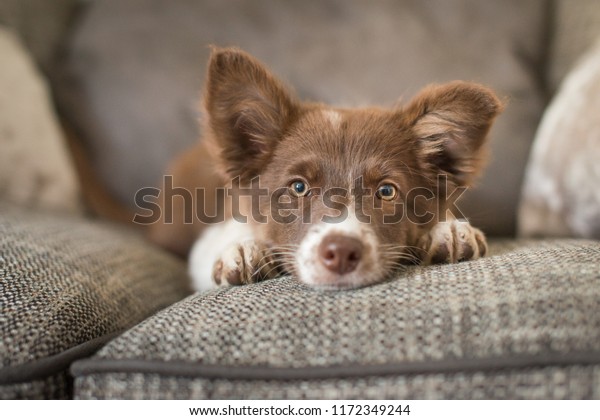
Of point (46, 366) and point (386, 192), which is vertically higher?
point (386, 192)

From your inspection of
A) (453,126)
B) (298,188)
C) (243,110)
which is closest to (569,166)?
(453,126)

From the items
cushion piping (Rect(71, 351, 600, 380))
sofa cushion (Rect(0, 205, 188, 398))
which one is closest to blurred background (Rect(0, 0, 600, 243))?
sofa cushion (Rect(0, 205, 188, 398))

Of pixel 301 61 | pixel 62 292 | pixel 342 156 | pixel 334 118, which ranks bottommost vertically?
pixel 62 292

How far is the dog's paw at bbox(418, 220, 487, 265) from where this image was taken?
156cm

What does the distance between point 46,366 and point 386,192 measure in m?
Answer: 1.09

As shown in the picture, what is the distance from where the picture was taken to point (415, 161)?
69.7 inches

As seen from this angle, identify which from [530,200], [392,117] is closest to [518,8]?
[530,200]

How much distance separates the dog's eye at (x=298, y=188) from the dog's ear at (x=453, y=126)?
0.43 m

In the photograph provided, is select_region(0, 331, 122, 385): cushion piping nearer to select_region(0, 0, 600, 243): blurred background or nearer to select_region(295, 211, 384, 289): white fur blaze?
select_region(295, 211, 384, 289): white fur blaze

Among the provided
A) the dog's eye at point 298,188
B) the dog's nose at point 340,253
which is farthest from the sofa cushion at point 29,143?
the dog's nose at point 340,253

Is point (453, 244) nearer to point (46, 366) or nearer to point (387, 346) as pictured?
point (387, 346)

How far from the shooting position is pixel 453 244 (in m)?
1.58

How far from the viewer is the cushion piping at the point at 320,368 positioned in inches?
38.6

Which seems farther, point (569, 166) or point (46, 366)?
point (569, 166)
